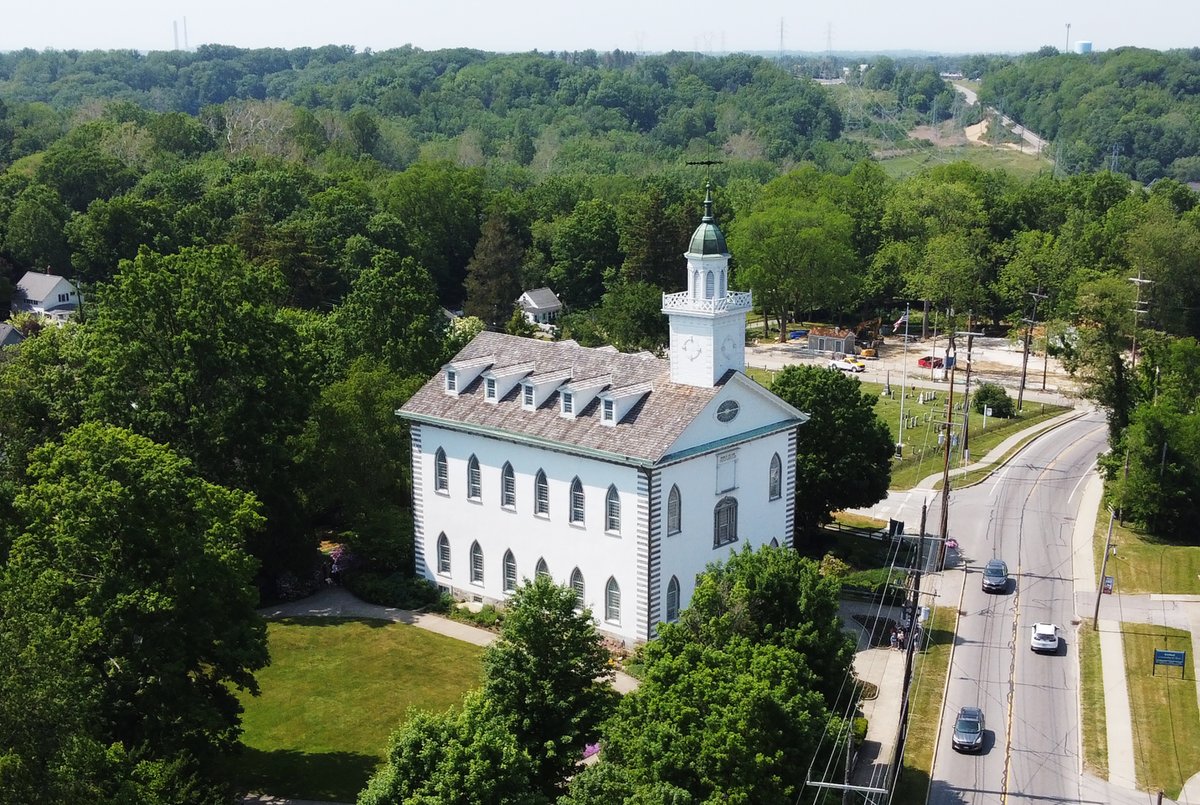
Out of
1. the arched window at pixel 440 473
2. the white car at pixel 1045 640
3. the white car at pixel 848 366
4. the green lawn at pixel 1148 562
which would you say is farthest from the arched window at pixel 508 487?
the white car at pixel 848 366

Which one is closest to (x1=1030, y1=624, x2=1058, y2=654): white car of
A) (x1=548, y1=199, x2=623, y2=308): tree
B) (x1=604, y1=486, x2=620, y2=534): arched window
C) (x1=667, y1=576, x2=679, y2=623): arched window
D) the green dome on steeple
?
(x1=667, y1=576, x2=679, y2=623): arched window

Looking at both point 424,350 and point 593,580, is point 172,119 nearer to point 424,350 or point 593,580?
point 424,350

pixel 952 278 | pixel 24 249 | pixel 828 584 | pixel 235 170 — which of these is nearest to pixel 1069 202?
pixel 952 278

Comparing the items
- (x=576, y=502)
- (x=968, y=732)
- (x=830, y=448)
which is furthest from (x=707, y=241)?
(x=968, y=732)

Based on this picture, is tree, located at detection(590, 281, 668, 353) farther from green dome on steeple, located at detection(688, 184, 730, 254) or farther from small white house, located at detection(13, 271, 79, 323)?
small white house, located at detection(13, 271, 79, 323)

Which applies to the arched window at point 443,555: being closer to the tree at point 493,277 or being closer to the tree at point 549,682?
the tree at point 549,682

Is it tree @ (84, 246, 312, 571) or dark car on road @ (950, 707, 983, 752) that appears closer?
dark car on road @ (950, 707, 983, 752)
